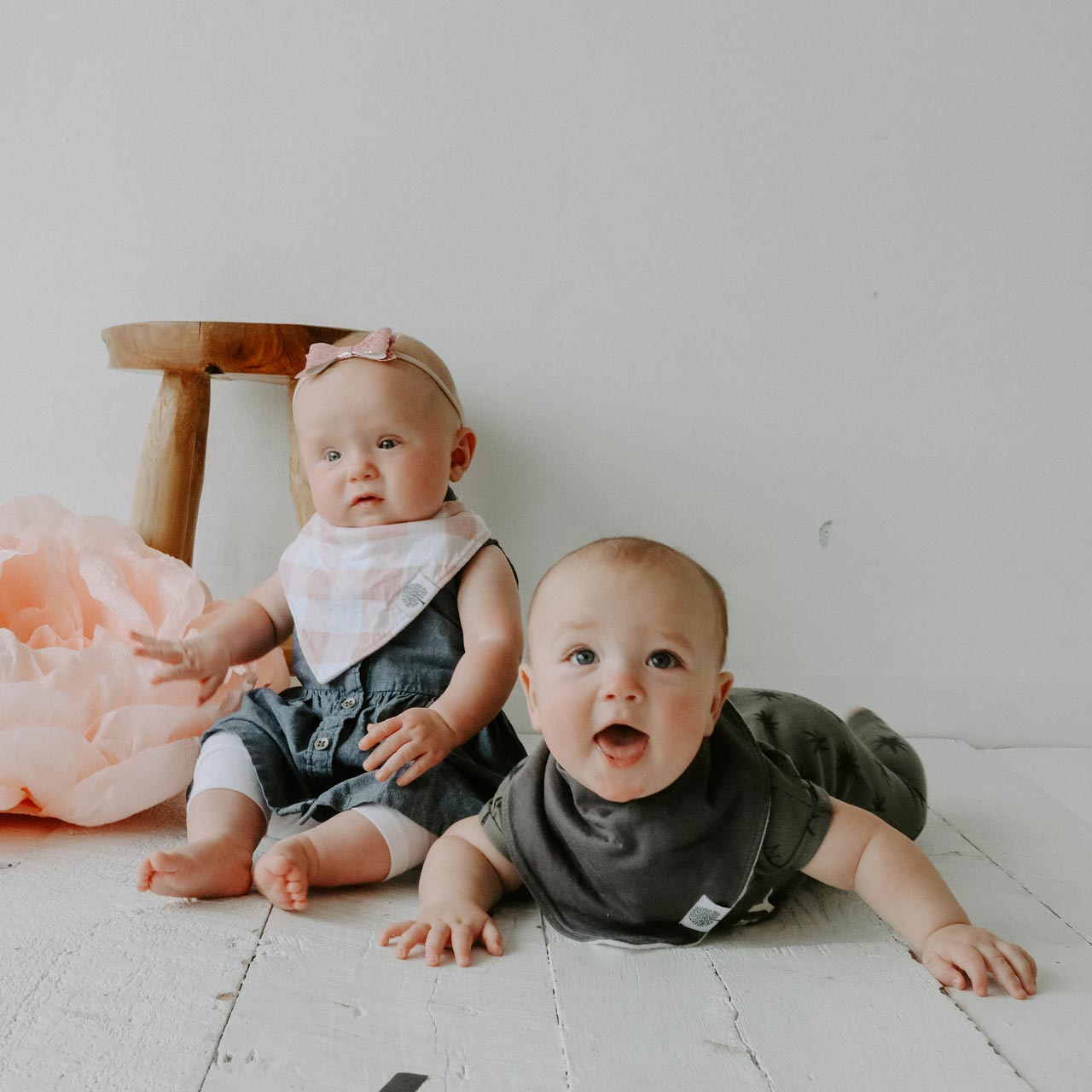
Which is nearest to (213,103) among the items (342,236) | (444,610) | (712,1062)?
(342,236)

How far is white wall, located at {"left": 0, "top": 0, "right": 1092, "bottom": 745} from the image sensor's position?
4.77ft

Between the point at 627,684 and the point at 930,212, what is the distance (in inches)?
39.3

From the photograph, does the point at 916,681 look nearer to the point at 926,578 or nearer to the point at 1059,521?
the point at 926,578

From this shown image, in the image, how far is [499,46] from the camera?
1451 mm

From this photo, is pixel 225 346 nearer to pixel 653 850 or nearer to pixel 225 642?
pixel 225 642

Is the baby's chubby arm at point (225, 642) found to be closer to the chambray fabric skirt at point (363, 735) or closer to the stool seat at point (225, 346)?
the chambray fabric skirt at point (363, 735)

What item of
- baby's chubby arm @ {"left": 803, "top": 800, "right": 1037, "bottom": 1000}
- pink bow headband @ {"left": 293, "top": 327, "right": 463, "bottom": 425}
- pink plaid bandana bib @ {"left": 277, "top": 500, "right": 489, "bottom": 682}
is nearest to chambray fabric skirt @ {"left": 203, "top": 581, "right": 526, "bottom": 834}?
pink plaid bandana bib @ {"left": 277, "top": 500, "right": 489, "bottom": 682}

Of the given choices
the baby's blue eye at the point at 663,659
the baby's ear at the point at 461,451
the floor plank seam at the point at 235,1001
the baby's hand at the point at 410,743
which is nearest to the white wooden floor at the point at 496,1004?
the floor plank seam at the point at 235,1001

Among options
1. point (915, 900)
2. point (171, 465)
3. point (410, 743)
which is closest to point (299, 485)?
point (171, 465)

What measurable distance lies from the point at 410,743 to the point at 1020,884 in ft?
1.83

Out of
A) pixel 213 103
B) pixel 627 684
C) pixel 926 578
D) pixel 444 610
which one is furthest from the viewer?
pixel 926 578

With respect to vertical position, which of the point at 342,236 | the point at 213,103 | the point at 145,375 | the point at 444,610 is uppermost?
the point at 213,103

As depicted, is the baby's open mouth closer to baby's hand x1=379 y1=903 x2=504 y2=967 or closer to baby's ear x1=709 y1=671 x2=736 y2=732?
baby's ear x1=709 y1=671 x2=736 y2=732

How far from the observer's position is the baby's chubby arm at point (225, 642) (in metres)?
1.11
